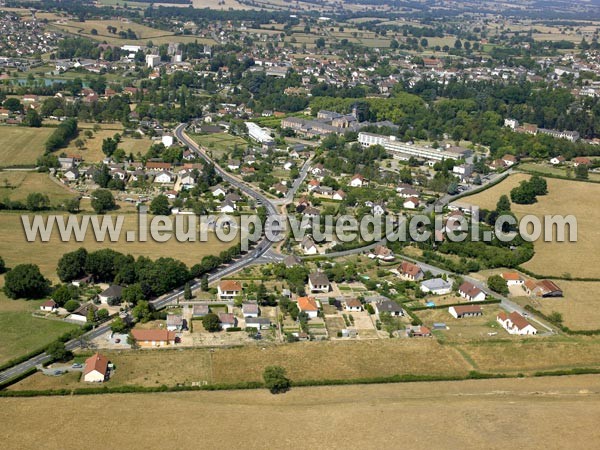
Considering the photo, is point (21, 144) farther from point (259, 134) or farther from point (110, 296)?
point (110, 296)

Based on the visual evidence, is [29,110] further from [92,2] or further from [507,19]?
[507,19]

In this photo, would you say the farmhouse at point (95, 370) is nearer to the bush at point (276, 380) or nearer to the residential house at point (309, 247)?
the bush at point (276, 380)

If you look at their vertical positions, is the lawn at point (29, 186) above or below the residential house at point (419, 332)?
below

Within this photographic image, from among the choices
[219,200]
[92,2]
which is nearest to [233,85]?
[219,200]

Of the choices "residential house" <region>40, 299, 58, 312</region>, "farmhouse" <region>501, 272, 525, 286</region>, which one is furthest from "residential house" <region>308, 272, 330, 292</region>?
"residential house" <region>40, 299, 58, 312</region>

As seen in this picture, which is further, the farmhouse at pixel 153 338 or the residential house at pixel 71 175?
the residential house at pixel 71 175

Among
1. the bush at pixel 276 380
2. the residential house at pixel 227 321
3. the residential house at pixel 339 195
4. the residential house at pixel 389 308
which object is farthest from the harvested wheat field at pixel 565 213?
the bush at pixel 276 380
